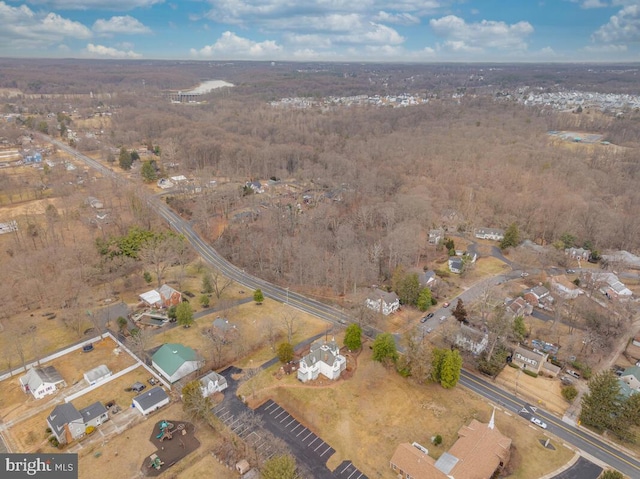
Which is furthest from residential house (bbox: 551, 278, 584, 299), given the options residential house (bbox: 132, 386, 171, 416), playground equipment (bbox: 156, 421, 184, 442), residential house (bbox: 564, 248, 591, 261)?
residential house (bbox: 132, 386, 171, 416)

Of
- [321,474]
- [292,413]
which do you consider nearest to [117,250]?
[292,413]

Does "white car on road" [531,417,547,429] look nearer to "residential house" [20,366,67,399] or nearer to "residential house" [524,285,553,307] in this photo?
"residential house" [524,285,553,307]

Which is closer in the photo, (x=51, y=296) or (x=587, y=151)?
(x=51, y=296)

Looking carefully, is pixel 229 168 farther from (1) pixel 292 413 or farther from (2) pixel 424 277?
(1) pixel 292 413
